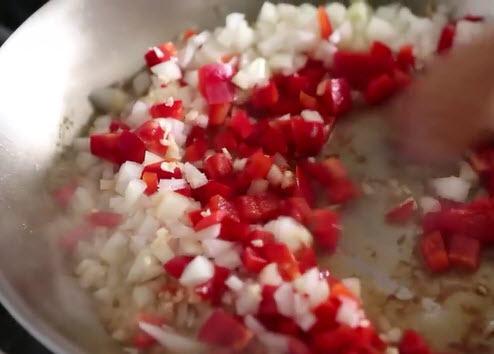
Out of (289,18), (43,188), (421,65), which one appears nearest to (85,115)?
(43,188)

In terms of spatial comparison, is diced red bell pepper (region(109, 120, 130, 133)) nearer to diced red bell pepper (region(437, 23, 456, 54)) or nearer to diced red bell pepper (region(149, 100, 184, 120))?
diced red bell pepper (region(149, 100, 184, 120))

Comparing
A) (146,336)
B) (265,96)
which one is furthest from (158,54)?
(146,336)

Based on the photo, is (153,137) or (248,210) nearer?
(248,210)

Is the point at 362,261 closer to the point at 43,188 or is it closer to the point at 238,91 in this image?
the point at 238,91

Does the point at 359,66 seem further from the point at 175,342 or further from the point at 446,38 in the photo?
the point at 175,342

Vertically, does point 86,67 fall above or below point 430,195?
above

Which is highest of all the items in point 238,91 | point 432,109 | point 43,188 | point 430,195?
point 43,188

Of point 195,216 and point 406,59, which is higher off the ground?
point 195,216
